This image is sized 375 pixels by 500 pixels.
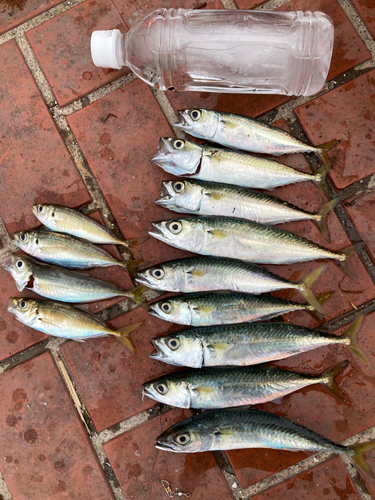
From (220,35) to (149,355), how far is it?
237 cm

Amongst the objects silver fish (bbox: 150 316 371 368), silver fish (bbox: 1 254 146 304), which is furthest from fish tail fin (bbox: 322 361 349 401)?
silver fish (bbox: 1 254 146 304)

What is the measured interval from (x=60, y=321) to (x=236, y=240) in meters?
1.40

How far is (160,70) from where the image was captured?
110 inches

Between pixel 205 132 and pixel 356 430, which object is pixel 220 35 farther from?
pixel 356 430

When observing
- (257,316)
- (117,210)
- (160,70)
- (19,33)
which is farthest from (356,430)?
(19,33)

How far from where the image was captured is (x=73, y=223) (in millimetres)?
2801

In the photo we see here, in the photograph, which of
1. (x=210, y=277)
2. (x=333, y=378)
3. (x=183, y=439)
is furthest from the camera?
(x=333, y=378)

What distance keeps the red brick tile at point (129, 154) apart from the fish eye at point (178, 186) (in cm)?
26

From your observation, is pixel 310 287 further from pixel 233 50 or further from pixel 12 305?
pixel 12 305

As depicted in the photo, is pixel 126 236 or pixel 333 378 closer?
pixel 333 378

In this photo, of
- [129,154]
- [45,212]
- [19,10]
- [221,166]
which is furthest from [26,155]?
[221,166]

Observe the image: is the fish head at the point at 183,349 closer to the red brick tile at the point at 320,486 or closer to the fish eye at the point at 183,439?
the fish eye at the point at 183,439

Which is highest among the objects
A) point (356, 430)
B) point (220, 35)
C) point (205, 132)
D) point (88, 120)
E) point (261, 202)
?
point (220, 35)

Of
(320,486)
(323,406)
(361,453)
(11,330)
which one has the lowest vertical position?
(320,486)
